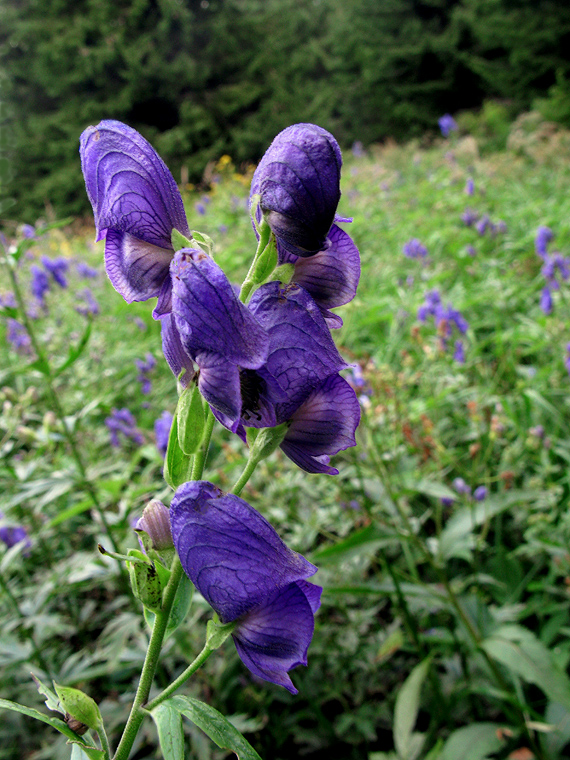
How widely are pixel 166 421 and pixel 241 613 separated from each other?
3.90ft

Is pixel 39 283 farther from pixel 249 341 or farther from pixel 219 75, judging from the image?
pixel 219 75

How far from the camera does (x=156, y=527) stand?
685mm

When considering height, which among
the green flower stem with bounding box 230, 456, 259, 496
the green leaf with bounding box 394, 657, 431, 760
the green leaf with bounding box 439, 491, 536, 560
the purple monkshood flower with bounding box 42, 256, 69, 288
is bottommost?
the green leaf with bounding box 394, 657, 431, 760

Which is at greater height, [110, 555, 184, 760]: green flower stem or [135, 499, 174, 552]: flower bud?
[135, 499, 174, 552]: flower bud

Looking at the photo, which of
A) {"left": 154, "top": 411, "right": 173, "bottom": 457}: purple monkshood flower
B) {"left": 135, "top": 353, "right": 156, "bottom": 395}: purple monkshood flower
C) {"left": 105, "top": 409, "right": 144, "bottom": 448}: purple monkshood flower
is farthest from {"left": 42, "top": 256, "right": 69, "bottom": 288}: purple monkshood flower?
{"left": 154, "top": 411, "right": 173, "bottom": 457}: purple monkshood flower

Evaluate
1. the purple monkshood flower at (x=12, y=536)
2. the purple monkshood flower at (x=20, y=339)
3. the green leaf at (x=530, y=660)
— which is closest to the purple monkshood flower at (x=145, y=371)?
the purple monkshood flower at (x=20, y=339)

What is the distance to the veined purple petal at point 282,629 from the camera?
62cm

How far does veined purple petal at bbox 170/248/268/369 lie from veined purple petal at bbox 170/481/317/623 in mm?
161

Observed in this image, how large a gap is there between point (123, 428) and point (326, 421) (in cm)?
206

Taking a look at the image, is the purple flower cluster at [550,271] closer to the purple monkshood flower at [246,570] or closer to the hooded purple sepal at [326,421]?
the hooded purple sepal at [326,421]

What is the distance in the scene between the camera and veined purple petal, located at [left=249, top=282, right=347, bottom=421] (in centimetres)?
63

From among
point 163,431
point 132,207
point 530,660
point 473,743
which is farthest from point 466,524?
point 132,207

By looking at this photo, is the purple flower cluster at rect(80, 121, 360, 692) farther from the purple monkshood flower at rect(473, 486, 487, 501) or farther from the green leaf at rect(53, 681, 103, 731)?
the purple monkshood flower at rect(473, 486, 487, 501)

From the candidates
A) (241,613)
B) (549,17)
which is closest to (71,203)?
(549,17)
